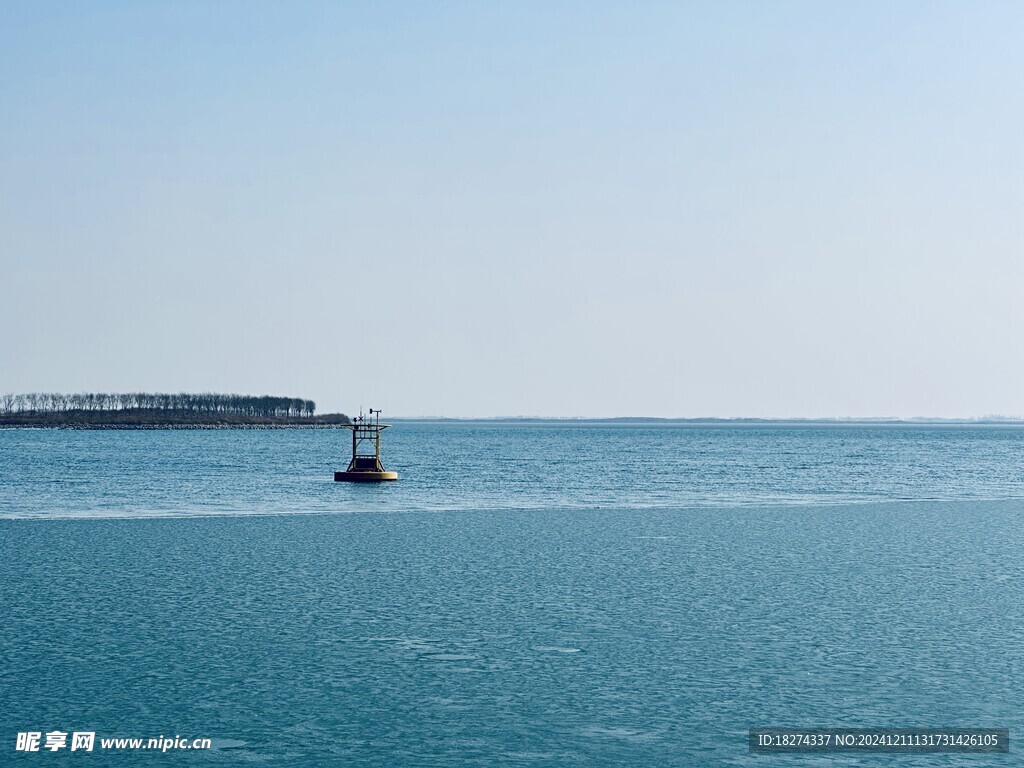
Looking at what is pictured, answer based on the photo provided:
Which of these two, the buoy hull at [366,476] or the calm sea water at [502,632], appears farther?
the buoy hull at [366,476]

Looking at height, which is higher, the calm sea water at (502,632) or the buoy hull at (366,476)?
the calm sea water at (502,632)

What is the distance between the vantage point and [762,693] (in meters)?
18.5

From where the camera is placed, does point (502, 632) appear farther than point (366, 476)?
No

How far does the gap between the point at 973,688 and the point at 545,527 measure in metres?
30.0

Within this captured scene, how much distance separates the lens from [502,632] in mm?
23516

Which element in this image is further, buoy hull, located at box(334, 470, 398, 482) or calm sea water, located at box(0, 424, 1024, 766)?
buoy hull, located at box(334, 470, 398, 482)

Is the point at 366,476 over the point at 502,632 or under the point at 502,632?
under

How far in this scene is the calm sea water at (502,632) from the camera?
16.5m

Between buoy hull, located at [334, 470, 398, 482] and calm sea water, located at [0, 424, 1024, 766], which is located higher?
calm sea water, located at [0, 424, 1024, 766]

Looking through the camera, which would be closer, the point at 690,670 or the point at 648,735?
the point at 648,735

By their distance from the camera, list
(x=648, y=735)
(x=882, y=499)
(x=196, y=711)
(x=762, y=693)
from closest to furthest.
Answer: (x=648, y=735) → (x=196, y=711) → (x=762, y=693) → (x=882, y=499)

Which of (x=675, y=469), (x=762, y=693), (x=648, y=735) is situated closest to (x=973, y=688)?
(x=762, y=693)

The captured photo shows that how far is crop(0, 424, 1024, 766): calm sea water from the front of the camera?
54.2ft

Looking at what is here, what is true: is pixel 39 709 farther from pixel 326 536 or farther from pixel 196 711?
pixel 326 536
